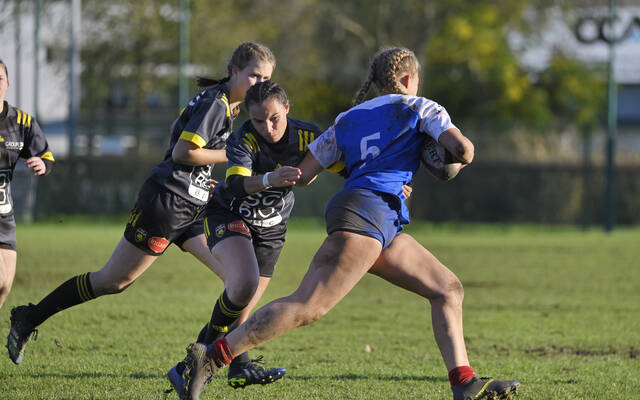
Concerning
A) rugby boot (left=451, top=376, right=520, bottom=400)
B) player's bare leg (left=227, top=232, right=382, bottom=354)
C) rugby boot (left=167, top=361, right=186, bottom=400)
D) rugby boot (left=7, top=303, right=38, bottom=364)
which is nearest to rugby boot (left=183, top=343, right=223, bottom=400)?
rugby boot (left=167, top=361, right=186, bottom=400)

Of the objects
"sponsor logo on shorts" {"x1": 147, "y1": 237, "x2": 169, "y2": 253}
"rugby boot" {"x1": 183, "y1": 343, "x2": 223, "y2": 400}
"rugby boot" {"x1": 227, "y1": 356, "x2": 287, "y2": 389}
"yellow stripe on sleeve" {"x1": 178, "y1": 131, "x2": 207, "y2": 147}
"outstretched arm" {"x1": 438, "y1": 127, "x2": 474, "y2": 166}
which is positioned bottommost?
"rugby boot" {"x1": 227, "y1": 356, "x2": 287, "y2": 389}

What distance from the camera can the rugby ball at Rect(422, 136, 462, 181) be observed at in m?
4.60

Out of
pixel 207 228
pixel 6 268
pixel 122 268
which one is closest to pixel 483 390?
pixel 207 228

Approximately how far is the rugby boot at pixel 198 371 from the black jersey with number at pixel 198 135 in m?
1.39

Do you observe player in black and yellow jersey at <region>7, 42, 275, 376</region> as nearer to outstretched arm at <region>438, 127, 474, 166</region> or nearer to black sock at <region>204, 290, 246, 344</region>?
black sock at <region>204, 290, 246, 344</region>

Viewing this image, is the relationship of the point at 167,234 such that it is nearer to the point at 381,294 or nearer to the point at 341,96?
the point at 381,294

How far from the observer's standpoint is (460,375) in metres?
4.59

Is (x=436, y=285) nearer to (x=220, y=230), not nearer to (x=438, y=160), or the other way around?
(x=438, y=160)

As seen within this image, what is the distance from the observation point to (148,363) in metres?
6.11

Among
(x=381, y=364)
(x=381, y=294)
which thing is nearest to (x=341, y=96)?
(x=381, y=294)

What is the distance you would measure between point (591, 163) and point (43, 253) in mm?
13367

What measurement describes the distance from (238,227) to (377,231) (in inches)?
44.2

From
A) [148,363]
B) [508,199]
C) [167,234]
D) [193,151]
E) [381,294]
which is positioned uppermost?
[193,151]

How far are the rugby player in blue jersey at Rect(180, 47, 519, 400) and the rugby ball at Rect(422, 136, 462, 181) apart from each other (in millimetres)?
44
